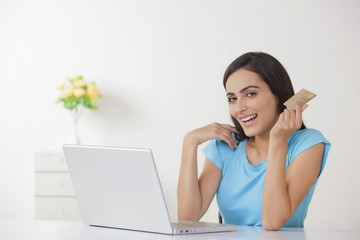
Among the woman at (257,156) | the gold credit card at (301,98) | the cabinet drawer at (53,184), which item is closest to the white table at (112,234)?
the woman at (257,156)

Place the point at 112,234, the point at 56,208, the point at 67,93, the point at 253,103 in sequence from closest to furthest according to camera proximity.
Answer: the point at 112,234 → the point at 253,103 → the point at 56,208 → the point at 67,93

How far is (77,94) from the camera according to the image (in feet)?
15.7

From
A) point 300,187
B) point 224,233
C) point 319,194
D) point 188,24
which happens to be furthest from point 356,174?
point 224,233

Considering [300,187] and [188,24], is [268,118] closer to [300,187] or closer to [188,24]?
[300,187]

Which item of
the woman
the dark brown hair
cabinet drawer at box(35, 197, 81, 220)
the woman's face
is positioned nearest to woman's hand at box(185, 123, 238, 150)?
the woman

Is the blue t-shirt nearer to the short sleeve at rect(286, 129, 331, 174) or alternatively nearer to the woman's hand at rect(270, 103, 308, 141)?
the short sleeve at rect(286, 129, 331, 174)

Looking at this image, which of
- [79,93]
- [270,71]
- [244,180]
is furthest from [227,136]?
[79,93]

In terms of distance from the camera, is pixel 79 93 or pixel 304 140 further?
pixel 79 93

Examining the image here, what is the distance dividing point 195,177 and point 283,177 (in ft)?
1.61

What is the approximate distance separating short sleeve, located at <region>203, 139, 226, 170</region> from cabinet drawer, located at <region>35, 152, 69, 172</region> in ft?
8.58

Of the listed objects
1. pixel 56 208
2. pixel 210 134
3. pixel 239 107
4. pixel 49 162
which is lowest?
pixel 56 208

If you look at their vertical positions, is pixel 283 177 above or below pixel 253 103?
below

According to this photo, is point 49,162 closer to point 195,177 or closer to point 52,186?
point 52,186

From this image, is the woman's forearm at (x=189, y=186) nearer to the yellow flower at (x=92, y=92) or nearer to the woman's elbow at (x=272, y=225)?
the woman's elbow at (x=272, y=225)
